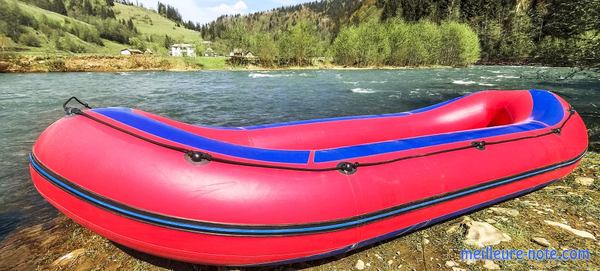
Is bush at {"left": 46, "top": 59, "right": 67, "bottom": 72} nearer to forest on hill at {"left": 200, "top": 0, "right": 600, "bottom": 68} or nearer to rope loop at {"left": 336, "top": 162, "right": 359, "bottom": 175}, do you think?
forest on hill at {"left": 200, "top": 0, "right": 600, "bottom": 68}

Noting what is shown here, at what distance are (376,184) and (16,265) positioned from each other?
360 centimetres

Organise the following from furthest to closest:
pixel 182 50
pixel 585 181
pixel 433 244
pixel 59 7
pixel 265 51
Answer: pixel 59 7 < pixel 182 50 < pixel 265 51 < pixel 585 181 < pixel 433 244

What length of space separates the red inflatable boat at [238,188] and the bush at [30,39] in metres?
100

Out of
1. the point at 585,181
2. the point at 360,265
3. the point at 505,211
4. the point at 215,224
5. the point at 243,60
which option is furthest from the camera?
the point at 243,60

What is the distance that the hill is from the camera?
7656 cm

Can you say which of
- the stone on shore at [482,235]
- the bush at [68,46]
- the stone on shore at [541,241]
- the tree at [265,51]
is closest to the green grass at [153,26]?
the bush at [68,46]

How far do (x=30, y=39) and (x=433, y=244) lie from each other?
103m

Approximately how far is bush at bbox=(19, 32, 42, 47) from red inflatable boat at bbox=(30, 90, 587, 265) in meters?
100

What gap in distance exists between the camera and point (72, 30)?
96.6 meters

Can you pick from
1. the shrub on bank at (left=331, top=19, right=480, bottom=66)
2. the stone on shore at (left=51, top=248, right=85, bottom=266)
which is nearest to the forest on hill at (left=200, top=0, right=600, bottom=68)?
the shrub on bank at (left=331, top=19, right=480, bottom=66)

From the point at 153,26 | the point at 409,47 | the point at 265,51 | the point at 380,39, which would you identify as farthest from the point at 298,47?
the point at 153,26

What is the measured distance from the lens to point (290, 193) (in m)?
2.57

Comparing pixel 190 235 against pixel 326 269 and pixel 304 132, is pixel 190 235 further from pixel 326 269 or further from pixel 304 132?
pixel 304 132

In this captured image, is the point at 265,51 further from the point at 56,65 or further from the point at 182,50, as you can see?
the point at 182,50
